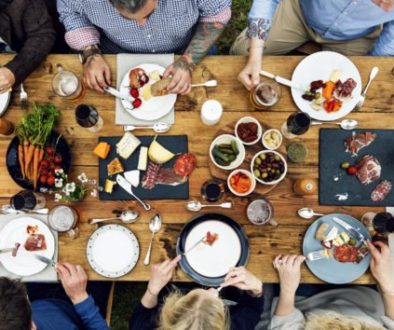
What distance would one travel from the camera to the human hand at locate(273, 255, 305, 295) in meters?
1.97

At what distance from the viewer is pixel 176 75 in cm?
201

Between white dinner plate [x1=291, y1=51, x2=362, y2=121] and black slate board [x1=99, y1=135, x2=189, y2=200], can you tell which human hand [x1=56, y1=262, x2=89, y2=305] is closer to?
black slate board [x1=99, y1=135, x2=189, y2=200]

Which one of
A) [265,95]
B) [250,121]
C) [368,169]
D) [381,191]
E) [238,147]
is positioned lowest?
[381,191]

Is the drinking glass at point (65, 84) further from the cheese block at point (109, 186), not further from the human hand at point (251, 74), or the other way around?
the human hand at point (251, 74)

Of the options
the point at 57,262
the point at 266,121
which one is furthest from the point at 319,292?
the point at 57,262

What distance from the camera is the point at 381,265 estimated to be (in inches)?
77.3

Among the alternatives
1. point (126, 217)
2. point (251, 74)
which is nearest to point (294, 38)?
point (251, 74)

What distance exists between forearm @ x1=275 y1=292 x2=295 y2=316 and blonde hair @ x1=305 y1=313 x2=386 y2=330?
0.38 feet

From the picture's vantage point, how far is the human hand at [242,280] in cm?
194

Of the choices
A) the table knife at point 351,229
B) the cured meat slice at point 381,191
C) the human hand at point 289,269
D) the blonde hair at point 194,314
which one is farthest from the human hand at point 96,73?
the cured meat slice at point 381,191

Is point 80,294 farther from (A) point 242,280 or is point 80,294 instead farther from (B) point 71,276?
(A) point 242,280

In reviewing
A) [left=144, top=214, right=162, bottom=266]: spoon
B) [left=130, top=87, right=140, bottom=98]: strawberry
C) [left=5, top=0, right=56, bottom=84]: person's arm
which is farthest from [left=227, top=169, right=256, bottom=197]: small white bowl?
[left=5, top=0, right=56, bottom=84]: person's arm

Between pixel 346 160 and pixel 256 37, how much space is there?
73cm

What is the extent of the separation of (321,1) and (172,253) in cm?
150
